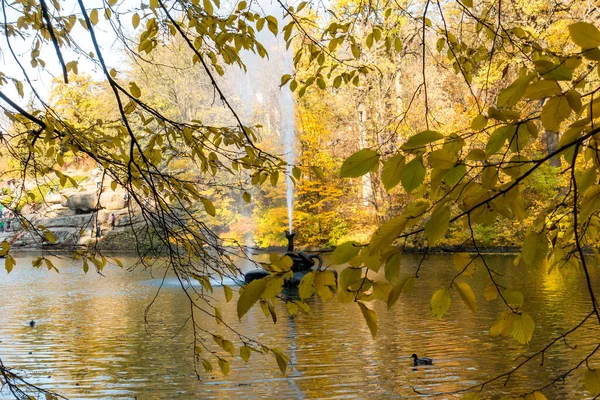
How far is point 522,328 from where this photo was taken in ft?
4.17

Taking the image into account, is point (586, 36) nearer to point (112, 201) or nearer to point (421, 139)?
point (421, 139)

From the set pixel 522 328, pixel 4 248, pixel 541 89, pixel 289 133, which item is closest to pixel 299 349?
pixel 4 248

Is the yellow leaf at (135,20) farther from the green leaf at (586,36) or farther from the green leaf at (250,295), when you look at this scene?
the green leaf at (586,36)

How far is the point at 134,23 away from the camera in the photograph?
2756 mm

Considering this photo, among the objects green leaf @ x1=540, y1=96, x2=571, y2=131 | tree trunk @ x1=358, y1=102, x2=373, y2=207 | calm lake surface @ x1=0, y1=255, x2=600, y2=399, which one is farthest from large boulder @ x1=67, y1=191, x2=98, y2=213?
green leaf @ x1=540, y1=96, x2=571, y2=131

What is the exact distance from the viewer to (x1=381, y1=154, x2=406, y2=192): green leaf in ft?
3.67

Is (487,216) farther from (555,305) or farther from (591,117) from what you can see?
(555,305)

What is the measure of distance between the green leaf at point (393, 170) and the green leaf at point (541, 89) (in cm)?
24

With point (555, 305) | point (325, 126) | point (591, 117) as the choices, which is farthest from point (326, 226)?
point (591, 117)

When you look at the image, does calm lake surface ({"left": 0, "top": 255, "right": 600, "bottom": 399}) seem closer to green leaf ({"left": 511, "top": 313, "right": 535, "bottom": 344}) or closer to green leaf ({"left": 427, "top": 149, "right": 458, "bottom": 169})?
green leaf ({"left": 511, "top": 313, "right": 535, "bottom": 344})

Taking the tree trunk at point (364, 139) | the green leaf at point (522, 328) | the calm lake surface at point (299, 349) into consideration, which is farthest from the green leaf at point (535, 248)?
the tree trunk at point (364, 139)

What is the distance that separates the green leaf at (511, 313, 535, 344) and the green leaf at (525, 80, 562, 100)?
486mm

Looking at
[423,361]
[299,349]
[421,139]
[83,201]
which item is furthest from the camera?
[83,201]

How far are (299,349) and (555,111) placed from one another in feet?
24.7
